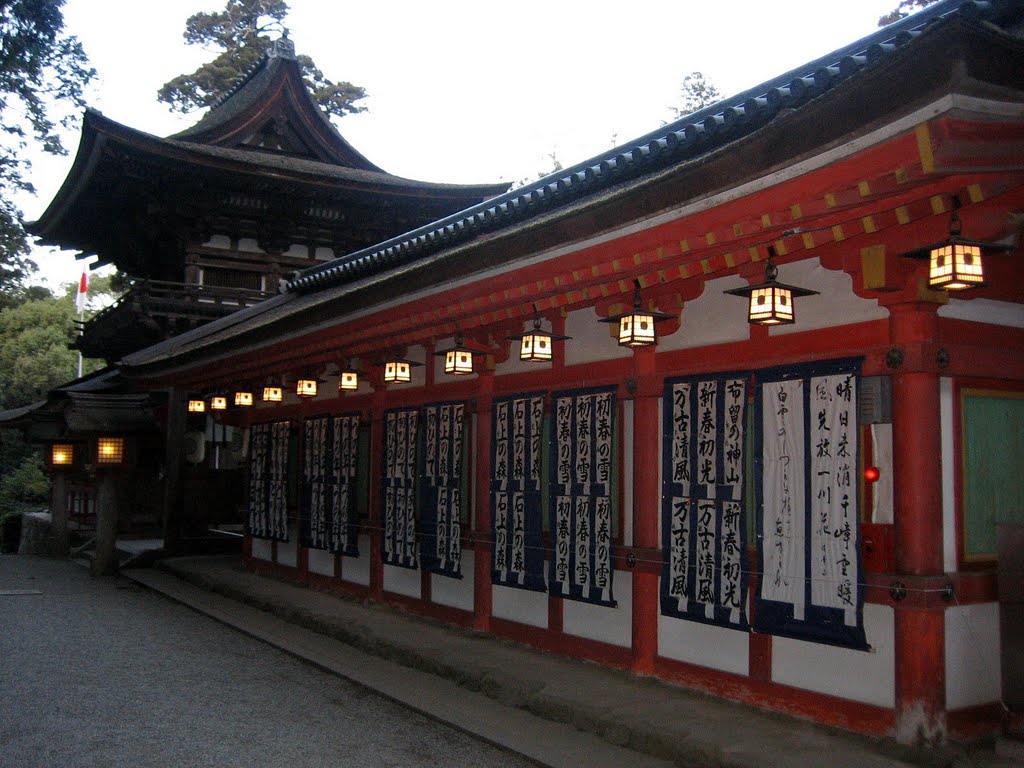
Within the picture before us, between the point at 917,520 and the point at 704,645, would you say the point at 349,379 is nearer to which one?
the point at 704,645

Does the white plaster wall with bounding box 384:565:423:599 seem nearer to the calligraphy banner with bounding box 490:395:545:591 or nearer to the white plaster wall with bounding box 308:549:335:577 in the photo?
the white plaster wall with bounding box 308:549:335:577

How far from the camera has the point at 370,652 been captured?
1030cm

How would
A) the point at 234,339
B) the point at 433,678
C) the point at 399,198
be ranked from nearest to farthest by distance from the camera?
1. the point at 433,678
2. the point at 234,339
3. the point at 399,198

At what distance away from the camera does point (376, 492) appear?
12977 millimetres

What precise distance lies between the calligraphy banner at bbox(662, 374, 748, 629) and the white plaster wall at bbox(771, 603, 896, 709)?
0.44 metres

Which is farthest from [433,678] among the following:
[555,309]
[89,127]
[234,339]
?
[89,127]

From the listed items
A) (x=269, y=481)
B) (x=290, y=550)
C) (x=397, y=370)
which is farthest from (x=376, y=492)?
(x=269, y=481)

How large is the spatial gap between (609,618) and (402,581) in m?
4.39

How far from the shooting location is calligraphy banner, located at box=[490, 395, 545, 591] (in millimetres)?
9664

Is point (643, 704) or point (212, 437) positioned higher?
point (212, 437)

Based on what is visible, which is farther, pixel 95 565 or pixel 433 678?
pixel 95 565

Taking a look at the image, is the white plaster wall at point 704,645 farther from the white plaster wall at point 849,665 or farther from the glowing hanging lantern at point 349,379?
the glowing hanging lantern at point 349,379

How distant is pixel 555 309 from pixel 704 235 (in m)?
3.06

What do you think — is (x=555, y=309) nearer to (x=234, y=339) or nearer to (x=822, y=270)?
(x=822, y=270)
